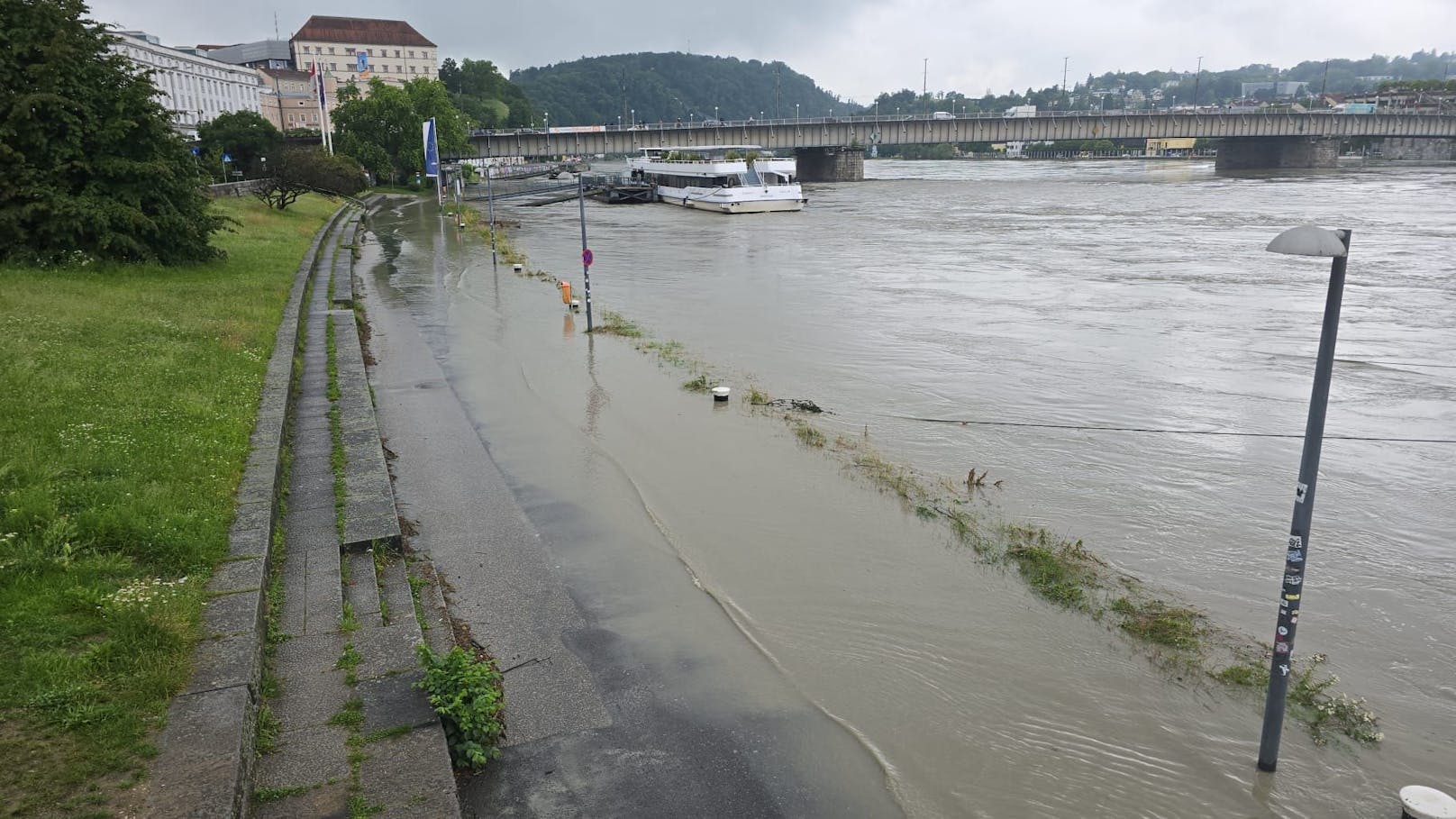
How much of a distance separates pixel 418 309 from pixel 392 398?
9.93 m

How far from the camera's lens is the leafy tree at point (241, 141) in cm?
6925

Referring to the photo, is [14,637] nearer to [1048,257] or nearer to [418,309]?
[418,309]

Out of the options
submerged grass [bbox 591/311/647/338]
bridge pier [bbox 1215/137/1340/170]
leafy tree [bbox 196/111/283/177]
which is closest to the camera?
submerged grass [bbox 591/311/647/338]

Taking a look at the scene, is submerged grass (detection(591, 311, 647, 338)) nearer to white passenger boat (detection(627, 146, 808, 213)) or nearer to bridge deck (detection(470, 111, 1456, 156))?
white passenger boat (detection(627, 146, 808, 213))

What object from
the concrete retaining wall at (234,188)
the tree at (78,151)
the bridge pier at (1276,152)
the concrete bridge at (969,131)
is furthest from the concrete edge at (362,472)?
the bridge pier at (1276,152)

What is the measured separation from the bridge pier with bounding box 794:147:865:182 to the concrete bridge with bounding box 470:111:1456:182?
3.63 m

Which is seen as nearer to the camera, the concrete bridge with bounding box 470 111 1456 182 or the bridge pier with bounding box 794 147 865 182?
the concrete bridge with bounding box 470 111 1456 182

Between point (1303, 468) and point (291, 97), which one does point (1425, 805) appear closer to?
point (1303, 468)

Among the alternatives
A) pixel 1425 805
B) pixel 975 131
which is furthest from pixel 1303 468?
pixel 975 131

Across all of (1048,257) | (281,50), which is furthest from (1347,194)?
(281,50)

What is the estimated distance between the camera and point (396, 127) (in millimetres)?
88312

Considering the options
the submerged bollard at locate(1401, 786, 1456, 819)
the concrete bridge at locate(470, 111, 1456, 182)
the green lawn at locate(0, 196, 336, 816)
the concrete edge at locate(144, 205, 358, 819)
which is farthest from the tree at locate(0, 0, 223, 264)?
the concrete bridge at locate(470, 111, 1456, 182)

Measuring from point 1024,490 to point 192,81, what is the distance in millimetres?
105630

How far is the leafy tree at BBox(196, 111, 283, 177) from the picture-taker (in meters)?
69.2
